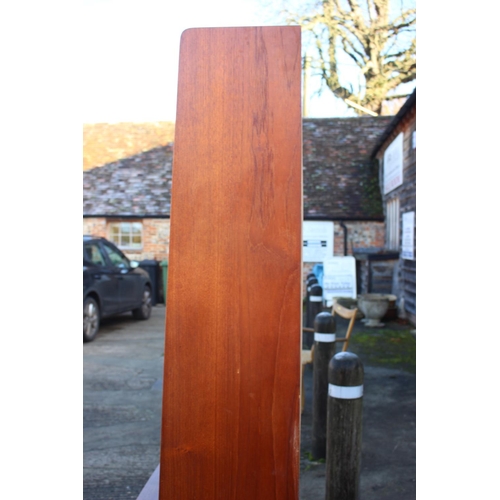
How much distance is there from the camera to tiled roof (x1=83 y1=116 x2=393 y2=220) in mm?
16094

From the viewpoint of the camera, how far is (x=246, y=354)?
150 centimetres

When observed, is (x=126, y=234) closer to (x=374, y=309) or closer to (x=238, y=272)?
(x=374, y=309)

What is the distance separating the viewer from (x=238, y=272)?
151 centimetres

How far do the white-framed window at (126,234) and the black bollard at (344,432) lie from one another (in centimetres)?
1427

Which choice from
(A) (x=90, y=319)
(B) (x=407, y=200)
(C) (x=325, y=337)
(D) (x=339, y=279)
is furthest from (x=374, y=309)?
(C) (x=325, y=337)

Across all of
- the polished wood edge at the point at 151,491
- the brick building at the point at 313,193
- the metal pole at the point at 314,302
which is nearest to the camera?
the polished wood edge at the point at 151,491

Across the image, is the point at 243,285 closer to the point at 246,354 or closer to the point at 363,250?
the point at 246,354

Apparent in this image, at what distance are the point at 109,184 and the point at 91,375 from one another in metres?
11.3

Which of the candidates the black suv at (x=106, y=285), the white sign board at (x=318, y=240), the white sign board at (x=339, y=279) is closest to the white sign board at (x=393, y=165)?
the white sign board at (x=318, y=240)

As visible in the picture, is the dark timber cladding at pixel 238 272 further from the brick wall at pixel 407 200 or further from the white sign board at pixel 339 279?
the white sign board at pixel 339 279

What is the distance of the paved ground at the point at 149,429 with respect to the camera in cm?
383

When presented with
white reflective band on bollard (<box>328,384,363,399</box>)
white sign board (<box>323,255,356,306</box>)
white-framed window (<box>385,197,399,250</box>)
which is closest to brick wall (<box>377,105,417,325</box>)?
white-framed window (<box>385,197,399,250</box>)

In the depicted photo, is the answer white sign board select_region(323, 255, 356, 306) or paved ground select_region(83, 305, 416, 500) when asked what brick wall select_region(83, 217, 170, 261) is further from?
paved ground select_region(83, 305, 416, 500)

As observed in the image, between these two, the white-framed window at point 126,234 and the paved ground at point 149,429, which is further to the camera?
the white-framed window at point 126,234
